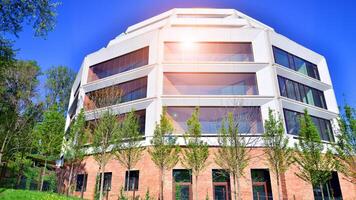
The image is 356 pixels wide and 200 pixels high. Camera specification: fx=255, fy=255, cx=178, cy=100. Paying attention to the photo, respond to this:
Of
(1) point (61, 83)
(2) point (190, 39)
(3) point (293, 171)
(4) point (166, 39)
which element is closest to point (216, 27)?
(2) point (190, 39)

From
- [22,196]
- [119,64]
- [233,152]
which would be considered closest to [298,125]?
[233,152]

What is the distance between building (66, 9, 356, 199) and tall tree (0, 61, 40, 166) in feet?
15.4

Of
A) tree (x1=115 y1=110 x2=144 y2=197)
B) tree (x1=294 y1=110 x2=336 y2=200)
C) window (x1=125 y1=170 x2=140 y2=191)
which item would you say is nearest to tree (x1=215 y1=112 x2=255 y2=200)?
tree (x1=294 y1=110 x2=336 y2=200)

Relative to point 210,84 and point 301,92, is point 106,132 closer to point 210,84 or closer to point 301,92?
point 210,84

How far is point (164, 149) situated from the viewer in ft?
54.2

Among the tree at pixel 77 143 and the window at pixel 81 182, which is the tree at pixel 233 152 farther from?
the window at pixel 81 182

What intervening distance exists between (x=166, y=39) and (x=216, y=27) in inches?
227

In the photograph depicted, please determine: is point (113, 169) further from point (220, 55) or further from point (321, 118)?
point (321, 118)

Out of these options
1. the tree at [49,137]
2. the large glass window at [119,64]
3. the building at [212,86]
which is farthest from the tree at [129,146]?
the large glass window at [119,64]

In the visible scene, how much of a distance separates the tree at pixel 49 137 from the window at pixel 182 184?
10594mm

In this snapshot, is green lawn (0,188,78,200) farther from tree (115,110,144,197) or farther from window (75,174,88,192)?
window (75,174,88,192)

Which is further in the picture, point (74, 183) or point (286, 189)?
point (74, 183)

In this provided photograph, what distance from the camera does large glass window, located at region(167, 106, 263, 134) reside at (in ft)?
63.6

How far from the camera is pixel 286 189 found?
57.3 feet
